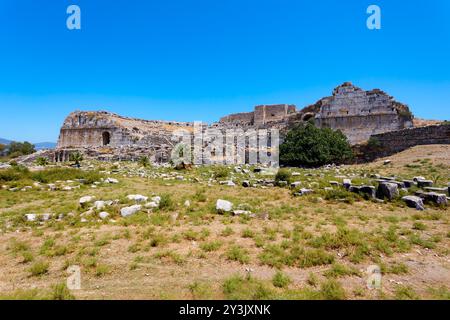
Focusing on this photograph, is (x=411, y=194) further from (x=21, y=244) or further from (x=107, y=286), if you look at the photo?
(x=21, y=244)

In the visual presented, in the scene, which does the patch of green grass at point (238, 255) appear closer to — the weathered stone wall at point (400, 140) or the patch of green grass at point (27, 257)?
the patch of green grass at point (27, 257)

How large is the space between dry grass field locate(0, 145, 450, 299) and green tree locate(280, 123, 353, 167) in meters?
13.6

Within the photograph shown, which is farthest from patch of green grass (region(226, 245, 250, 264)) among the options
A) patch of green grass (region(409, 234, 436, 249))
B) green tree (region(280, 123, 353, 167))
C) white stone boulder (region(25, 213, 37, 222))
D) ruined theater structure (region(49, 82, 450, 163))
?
ruined theater structure (region(49, 82, 450, 163))

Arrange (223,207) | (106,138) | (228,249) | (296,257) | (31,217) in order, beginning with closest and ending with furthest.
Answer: (296,257) < (228,249) < (31,217) < (223,207) < (106,138)

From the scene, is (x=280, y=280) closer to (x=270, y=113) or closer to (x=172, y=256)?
(x=172, y=256)

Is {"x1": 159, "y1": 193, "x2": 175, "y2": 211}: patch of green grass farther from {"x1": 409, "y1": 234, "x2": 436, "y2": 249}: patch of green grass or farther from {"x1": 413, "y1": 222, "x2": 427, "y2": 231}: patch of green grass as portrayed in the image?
{"x1": 413, "y1": 222, "x2": 427, "y2": 231}: patch of green grass

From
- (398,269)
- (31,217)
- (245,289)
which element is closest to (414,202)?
(398,269)

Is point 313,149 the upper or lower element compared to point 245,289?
upper

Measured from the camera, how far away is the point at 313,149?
75.2 ft

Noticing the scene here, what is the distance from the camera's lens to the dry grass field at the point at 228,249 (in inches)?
153

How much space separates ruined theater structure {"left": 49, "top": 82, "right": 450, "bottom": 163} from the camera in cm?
2853

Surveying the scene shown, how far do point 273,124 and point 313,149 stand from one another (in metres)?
17.4
